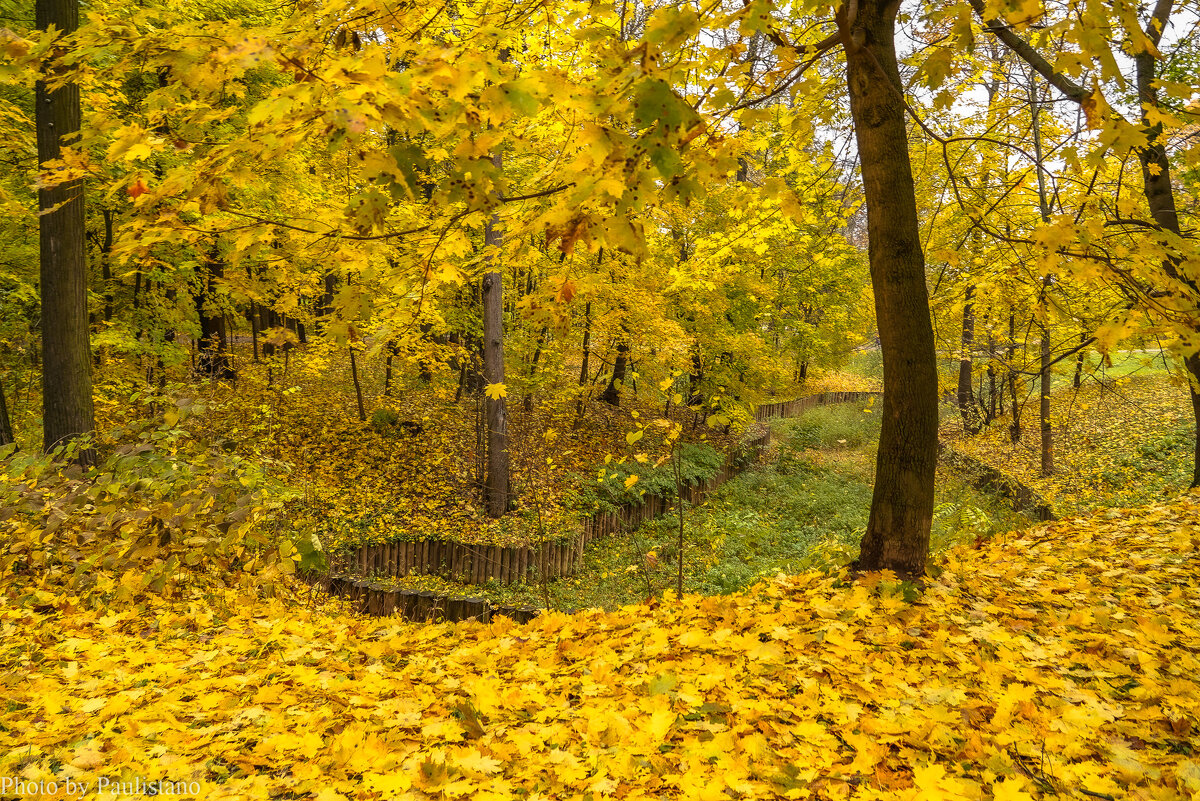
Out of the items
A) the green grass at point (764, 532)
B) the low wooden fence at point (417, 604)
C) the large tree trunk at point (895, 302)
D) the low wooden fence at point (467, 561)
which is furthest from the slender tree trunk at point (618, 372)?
the large tree trunk at point (895, 302)

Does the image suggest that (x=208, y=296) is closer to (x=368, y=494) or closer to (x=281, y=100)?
(x=368, y=494)

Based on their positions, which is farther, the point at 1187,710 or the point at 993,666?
the point at 993,666

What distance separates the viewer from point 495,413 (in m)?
10.8

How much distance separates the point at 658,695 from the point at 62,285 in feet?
25.0

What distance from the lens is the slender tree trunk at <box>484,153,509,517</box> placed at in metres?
10.2

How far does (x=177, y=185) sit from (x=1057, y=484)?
15.3m

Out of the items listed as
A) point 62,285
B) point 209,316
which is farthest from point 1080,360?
point 209,316

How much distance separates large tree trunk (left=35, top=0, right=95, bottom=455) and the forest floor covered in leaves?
12.0ft

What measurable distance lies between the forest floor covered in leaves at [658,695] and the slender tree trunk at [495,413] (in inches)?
260

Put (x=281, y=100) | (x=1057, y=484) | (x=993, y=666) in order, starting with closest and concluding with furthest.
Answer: (x=281, y=100) < (x=993, y=666) < (x=1057, y=484)

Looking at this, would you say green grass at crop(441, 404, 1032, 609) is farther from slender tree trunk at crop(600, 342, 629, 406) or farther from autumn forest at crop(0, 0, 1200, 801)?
slender tree trunk at crop(600, 342, 629, 406)

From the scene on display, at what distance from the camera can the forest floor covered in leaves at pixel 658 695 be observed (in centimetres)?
191

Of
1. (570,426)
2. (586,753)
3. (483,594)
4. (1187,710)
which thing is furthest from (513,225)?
(570,426)

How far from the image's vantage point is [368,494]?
10977mm
